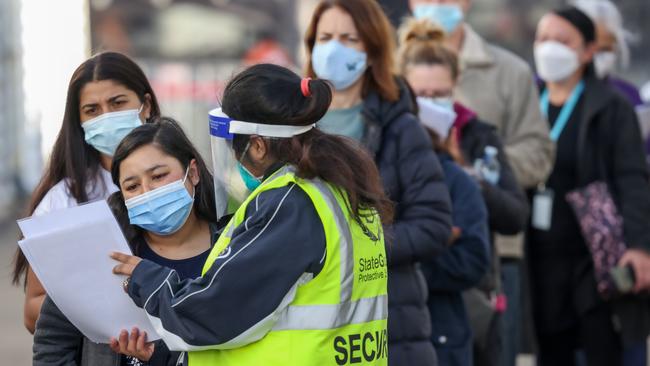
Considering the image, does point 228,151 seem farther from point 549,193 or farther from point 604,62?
point 604,62

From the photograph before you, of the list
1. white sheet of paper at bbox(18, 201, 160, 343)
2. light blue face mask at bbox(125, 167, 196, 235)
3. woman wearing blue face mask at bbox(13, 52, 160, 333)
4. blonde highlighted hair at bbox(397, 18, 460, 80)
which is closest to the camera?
white sheet of paper at bbox(18, 201, 160, 343)

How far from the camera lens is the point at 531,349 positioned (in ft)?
22.1

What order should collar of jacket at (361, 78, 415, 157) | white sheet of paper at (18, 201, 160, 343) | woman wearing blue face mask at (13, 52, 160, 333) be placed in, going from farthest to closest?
collar of jacket at (361, 78, 415, 157)
woman wearing blue face mask at (13, 52, 160, 333)
white sheet of paper at (18, 201, 160, 343)

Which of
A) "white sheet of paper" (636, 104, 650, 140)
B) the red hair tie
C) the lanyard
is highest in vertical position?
the red hair tie

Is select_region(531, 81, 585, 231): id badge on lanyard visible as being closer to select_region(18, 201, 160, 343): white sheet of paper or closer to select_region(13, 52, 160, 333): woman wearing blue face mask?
select_region(13, 52, 160, 333): woman wearing blue face mask

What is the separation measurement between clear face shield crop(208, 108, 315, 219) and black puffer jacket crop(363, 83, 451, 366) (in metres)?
1.05

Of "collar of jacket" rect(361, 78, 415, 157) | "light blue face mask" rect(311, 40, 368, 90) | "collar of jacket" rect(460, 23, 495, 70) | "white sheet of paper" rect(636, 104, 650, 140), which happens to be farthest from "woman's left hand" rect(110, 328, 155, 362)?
"white sheet of paper" rect(636, 104, 650, 140)

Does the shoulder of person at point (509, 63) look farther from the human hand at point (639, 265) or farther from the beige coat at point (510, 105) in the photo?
the human hand at point (639, 265)

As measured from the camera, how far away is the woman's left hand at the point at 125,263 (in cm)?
357

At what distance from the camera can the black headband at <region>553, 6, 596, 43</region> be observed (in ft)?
23.3

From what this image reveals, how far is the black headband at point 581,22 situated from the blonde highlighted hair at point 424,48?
1236 millimetres

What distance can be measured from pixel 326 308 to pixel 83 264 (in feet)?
2.25

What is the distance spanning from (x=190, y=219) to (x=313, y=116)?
0.61 meters

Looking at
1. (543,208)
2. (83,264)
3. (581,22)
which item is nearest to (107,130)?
(83,264)
